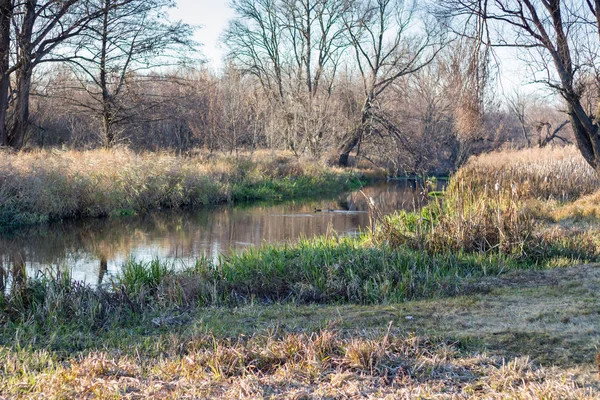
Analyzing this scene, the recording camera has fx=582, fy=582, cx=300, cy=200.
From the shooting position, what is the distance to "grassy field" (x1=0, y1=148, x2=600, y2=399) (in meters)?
3.92

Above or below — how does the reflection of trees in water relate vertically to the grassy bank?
below

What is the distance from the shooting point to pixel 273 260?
8.33 m

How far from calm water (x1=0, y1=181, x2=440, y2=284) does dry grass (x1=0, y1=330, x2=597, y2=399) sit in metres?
5.34

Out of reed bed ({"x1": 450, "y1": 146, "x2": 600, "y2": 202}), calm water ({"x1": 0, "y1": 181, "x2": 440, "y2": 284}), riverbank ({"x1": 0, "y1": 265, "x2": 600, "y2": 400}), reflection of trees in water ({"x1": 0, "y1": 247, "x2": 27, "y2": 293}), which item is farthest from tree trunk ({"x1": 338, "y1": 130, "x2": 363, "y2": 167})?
riverbank ({"x1": 0, "y1": 265, "x2": 600, "y2": 400})

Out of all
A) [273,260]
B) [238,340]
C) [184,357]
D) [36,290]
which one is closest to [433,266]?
[273,260]

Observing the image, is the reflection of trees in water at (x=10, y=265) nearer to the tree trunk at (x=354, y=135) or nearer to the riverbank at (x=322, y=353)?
the riverbank at (x=322, y=353)

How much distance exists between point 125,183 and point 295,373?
54.4 feet

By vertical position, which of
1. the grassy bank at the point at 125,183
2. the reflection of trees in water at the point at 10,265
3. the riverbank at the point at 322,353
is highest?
the grassy bank at the point at 125,183

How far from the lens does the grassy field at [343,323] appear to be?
12.9 ft

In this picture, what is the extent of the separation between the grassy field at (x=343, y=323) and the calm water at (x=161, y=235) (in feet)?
7.43

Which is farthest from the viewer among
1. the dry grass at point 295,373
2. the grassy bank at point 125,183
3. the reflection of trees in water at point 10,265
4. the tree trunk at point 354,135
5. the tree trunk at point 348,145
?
the tree trunk at point 348,145

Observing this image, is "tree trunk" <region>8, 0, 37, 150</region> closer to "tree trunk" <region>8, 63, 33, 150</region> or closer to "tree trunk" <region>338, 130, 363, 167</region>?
"tree trunk" <region>8, 63, 33, 150</region>

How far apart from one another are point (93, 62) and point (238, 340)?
1883 centimetres

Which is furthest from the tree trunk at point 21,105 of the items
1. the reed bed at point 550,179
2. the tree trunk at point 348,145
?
the tree trunk at point 348,145
